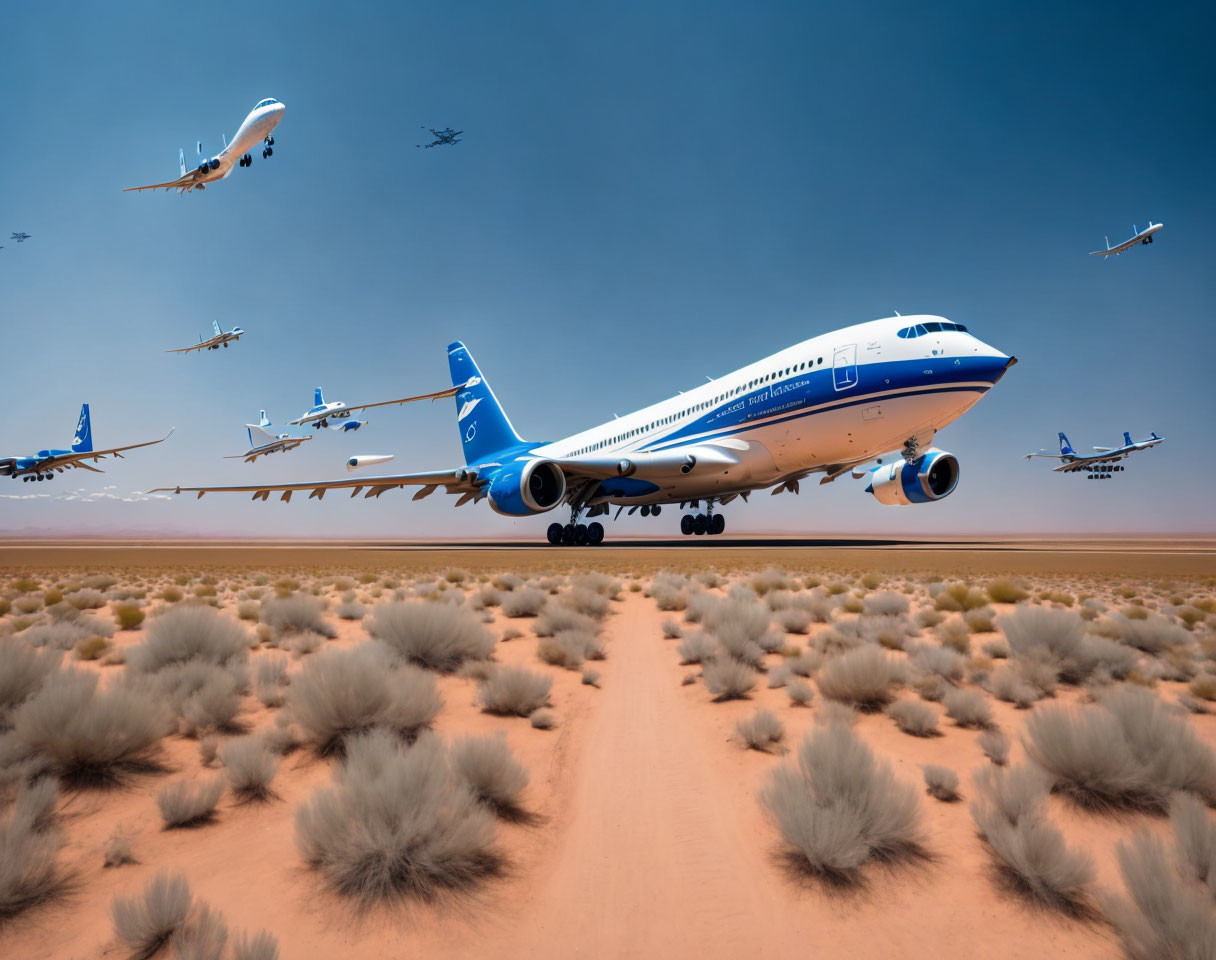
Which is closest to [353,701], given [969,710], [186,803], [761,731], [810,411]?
[186,803]

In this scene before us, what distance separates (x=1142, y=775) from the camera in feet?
13.5

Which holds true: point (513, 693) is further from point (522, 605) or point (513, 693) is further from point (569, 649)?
point (522, 605)

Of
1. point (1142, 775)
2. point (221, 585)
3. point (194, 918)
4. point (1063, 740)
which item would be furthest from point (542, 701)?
point (221, 585)

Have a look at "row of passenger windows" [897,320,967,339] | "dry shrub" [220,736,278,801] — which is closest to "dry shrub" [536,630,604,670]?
"dry shrub" [220,736,278,801]

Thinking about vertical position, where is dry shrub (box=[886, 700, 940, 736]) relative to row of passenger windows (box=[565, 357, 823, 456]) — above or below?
below

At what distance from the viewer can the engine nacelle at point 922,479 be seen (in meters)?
26.2

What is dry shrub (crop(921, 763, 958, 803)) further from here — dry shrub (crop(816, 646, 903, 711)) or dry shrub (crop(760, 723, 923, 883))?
dry shrub (crop(816, 646, 903, 711))

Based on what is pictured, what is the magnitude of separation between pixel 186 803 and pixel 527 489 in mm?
21236

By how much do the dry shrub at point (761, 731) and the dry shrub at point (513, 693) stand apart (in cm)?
206

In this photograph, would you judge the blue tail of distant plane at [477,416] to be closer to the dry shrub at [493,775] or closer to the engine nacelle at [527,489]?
the engine nacelle at [527,489]

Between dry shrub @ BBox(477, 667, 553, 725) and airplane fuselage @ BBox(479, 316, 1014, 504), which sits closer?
dry shrub @ BBox(477, 667, 553, 725)

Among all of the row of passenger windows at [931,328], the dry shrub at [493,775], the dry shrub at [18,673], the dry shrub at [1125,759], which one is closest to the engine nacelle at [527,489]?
the row of passenger windows at [931,328]

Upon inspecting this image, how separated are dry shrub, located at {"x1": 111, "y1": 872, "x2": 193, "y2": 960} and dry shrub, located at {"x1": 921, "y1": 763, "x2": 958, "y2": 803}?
4.79m

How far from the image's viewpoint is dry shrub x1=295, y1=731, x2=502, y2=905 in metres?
3.26
